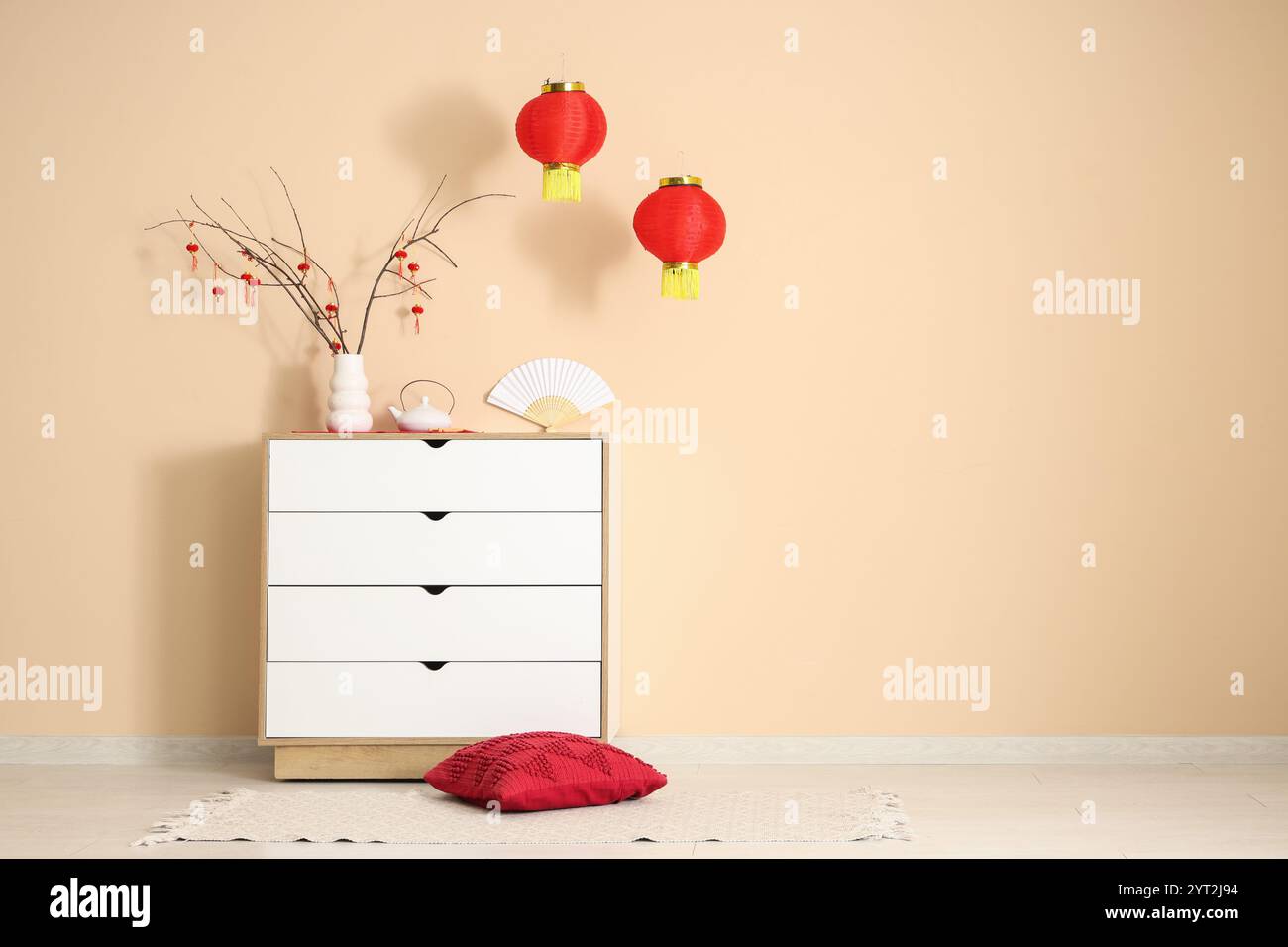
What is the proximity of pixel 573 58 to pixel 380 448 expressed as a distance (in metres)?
1.38

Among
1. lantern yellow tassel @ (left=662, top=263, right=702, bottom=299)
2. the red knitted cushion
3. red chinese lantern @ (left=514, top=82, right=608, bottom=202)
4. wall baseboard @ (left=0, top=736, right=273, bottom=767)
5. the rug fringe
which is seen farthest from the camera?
wall baseboard @ (left=0, top=736, right=273, bottom=767)

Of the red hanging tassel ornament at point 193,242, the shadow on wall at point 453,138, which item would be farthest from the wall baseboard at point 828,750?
the shadow on wall at point 453,138

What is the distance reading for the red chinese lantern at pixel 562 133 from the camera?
3449 mm

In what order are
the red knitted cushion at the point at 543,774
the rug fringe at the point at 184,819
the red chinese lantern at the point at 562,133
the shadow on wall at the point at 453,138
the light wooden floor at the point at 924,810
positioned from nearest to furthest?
the light wooden floor at the point at 924,810
the rug fringe at the point at 184,819
the red knitted cushion at the point at 543,774
the red chinese lantern at the point at 562,133
the shadow on wall at the point at 453,138

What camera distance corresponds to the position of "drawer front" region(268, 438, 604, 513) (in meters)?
3.34

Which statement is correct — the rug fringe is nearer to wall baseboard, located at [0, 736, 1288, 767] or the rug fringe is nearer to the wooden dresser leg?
the wooden dresser leg

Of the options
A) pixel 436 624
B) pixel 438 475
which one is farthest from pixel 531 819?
pixel 438 475

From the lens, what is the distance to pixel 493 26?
3.79 m

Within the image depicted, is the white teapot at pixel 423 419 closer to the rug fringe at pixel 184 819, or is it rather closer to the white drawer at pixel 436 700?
the white drawer at pixel 436 700

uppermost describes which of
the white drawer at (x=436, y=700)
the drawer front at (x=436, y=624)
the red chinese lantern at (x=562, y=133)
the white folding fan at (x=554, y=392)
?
the red chinese lantern at (x=562, y=133)

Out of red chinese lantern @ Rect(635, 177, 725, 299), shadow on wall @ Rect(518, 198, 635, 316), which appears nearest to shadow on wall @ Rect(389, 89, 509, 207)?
shadow on wall @ Rect(518, 198, 635, 316)

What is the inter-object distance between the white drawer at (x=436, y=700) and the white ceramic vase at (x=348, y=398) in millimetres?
681

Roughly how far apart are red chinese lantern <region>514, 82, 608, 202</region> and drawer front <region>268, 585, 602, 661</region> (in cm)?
117
